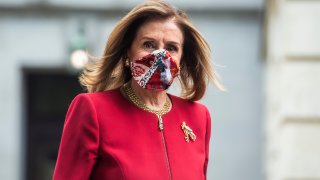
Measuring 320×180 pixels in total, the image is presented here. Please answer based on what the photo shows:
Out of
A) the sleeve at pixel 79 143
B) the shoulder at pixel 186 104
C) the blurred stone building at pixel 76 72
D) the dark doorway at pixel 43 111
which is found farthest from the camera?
the dark doorway at pixel 43 111

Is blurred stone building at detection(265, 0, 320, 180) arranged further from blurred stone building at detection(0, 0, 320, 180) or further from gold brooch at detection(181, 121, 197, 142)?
blurred stone building at detection(0, 0, 320, 180)

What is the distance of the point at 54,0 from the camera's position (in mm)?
12367

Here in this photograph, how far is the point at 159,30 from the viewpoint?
422 cm

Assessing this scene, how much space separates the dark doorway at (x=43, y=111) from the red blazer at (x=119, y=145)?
8.31 metres

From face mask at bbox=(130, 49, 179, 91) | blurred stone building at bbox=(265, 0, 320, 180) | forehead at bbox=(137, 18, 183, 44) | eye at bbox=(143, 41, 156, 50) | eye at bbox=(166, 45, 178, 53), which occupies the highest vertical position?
forehead at bbox=(137, 18, 183, 44)

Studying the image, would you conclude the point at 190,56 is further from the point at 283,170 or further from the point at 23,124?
the point at 23,124

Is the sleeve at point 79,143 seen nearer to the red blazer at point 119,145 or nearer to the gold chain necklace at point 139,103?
the red blazer at point 119,145

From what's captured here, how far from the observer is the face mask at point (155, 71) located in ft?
13.7

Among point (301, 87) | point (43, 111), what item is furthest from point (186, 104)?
point (43, 111)

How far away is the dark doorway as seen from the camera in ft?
41.2

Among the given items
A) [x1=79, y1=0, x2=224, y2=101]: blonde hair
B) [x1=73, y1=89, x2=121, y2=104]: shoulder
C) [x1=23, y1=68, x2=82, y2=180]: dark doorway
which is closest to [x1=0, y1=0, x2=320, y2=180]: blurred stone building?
[x1=23, y1=68, x2=82, y2=180]: dark doorway

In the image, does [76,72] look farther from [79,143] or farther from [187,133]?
[79,143]

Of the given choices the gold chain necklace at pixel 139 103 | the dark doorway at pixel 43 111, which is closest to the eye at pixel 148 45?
the gold chain necklace at pixel 139 103

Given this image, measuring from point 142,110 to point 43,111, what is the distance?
332 inches
